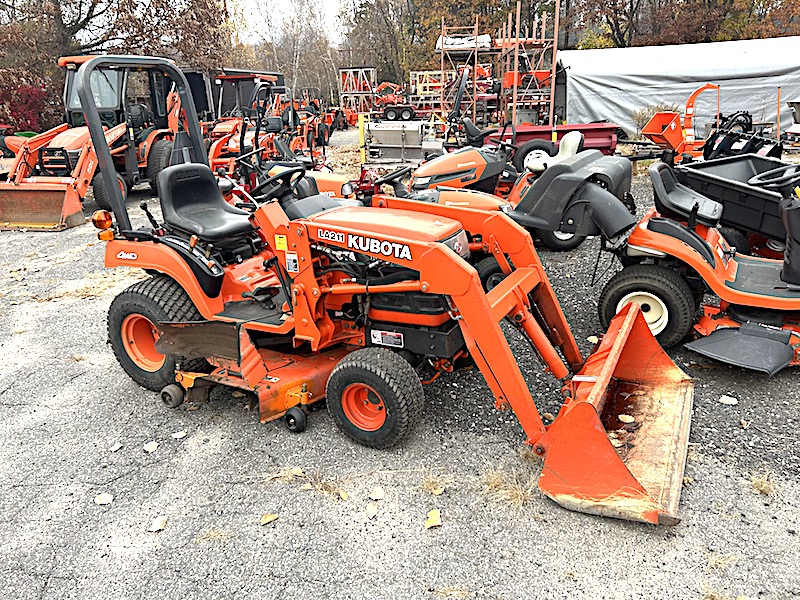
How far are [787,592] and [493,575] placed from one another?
1.17 meters

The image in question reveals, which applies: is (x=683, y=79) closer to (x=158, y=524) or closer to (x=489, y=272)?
(x=489, y=272)

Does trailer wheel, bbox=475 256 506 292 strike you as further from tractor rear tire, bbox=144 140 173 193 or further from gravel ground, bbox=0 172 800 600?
tractor rear tire, bbox=144 140 173 193

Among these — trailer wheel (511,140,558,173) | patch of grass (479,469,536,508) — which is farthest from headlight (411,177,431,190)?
patch of grass (479,469,536,508)

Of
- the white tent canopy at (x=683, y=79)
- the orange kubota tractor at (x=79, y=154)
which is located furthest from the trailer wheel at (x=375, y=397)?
the white tent canopy at (x=683, y=79)

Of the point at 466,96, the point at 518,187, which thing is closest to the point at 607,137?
the point at 518,187

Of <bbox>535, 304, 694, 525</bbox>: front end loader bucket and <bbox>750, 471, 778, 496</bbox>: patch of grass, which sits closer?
<bbox>535, 304, 694, 525</bbox>: front end loader bucket

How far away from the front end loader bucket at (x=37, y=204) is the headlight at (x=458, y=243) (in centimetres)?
801

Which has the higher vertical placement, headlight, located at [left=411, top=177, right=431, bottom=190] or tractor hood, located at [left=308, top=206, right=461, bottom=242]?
tractor hood, located at [left=308, top=206, right=461, bottom=242]

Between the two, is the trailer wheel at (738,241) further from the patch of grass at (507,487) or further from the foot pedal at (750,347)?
the patch of grass at (507,487)

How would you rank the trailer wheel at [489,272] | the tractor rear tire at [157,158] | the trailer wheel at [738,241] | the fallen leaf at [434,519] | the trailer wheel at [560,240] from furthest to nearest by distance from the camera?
1. the tractor rear tire at [157,158]
2. the trailer wheel at [560,240]
3. the trailer wheel at [738,241]
4. the trailer wheel at [489,272]
5. the fallen leaf at [434,519]

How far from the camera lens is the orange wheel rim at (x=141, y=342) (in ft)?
14.1

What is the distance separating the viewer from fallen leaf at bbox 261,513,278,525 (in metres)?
3.07

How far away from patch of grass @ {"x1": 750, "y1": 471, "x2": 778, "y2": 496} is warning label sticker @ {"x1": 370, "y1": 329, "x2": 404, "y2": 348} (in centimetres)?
194

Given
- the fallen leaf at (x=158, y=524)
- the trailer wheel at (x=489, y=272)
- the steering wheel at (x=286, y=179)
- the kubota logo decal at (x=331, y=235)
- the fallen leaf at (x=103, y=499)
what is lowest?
the fallen leaf at (x=158, y=524)
